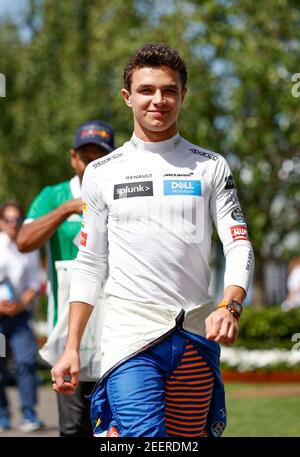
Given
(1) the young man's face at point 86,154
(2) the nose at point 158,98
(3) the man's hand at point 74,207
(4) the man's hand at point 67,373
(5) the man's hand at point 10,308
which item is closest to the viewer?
(4) the man's hand at point 67,373

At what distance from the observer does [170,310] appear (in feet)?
13.9

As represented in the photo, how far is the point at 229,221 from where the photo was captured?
14.2 feet

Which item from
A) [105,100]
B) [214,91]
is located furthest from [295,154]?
[105,100]

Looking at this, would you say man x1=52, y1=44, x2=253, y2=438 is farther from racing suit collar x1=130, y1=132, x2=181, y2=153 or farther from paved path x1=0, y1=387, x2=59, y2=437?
paved path x1=0, y1=387, x2=59, y2=437

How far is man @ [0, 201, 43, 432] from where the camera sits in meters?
11.2

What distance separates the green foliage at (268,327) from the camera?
18.6 m

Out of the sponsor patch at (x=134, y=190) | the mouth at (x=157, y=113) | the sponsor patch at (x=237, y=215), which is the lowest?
the sponsor patch at (x=237, y=215)

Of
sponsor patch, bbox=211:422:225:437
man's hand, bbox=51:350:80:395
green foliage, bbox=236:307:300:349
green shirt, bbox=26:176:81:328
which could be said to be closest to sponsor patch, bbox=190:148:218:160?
man's hand, bbox=51:350:80:395

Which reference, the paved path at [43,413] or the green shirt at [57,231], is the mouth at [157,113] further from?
the paved path at [43,413]

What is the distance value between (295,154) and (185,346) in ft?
59.7

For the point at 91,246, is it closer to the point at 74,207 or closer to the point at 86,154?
the point at 74,207

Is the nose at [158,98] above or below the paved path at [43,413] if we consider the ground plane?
above

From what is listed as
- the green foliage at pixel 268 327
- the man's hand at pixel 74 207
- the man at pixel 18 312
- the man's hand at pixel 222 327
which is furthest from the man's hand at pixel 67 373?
the green foliage at pixel 268 327
